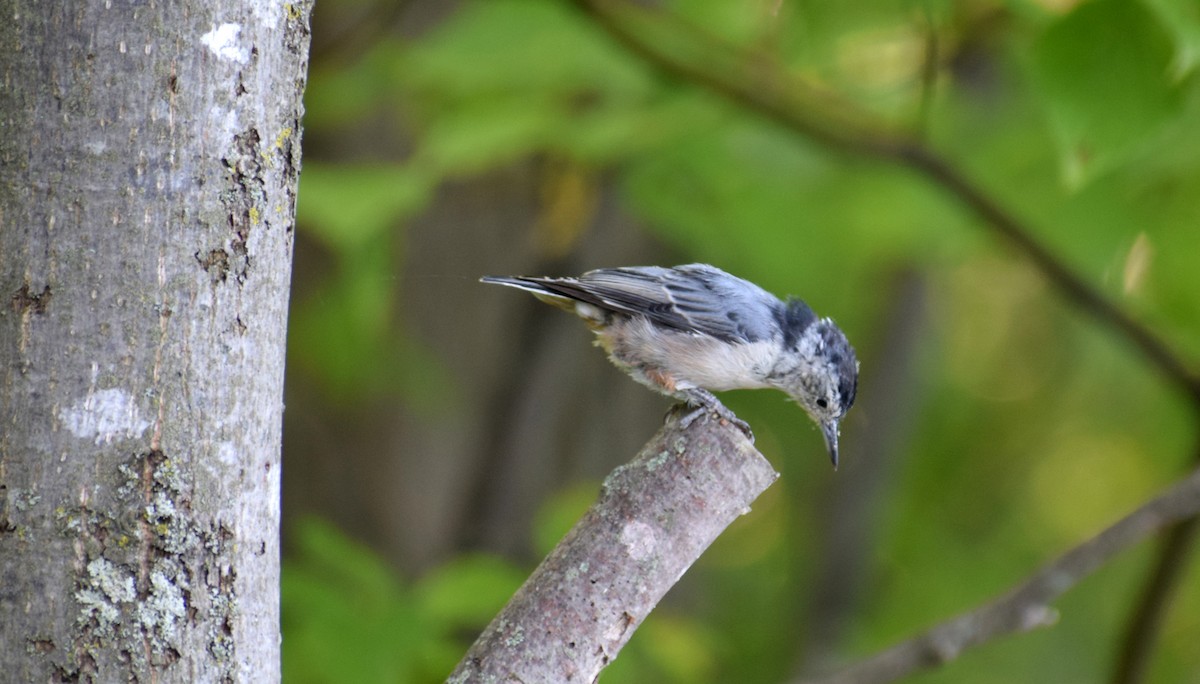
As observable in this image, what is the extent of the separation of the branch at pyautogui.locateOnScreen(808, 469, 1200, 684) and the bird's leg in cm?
126

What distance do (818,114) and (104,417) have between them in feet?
9.48

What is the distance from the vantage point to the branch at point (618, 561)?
1698mm

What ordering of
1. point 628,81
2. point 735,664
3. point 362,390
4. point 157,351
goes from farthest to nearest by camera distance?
point 735,664 → point 362,390 → point 628,81 → point 157,351

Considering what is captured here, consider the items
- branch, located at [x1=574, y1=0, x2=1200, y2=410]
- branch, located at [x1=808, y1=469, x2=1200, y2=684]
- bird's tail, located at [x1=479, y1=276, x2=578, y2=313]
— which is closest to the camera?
bird's tail, located at [x1=479, y1=276, x2=578, y2=313]

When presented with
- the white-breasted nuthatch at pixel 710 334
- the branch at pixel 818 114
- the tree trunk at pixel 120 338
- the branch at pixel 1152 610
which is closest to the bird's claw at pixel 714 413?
the white-breasted nuthatch at pixel 710 334

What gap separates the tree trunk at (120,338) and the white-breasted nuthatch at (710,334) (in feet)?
4.29

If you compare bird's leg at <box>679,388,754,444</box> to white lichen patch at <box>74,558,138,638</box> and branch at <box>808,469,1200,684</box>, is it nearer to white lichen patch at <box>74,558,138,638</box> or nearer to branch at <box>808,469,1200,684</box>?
white lichen patch at <box>74,558,138,638</box>

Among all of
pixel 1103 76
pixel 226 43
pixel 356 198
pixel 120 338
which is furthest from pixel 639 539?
pixel 356 198

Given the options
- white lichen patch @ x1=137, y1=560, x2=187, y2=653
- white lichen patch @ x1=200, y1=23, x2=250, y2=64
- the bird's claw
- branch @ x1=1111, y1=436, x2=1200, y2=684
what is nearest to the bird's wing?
the bird's claw

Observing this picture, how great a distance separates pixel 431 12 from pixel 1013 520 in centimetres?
453

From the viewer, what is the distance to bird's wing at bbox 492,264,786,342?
2.89 meters

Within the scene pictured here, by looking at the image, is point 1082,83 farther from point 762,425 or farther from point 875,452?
point 875,452

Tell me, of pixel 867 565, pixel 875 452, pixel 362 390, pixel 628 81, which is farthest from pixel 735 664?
pixel 628 81

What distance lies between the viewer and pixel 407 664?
312cm
